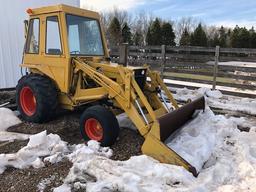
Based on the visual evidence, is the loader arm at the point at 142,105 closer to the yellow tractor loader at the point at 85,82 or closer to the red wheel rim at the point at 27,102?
the yellow tractor loader at the point at 85,82

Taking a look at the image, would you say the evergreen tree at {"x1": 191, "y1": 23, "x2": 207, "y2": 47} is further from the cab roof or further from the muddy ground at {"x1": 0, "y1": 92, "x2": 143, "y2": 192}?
the muddy ground at {"x1": 0, "y1": 92, "x2": 143, "y2": 192}

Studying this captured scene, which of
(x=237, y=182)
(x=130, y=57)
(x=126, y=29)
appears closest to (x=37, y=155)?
(x=237, y=182)

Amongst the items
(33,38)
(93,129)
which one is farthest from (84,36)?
(93,129)

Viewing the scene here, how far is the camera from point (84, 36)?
6520 millimetres

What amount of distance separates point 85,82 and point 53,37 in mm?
1059

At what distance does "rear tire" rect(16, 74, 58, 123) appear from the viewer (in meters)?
6.10

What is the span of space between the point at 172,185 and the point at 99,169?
A: 3.02ft

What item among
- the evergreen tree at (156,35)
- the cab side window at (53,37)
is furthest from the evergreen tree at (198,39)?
the cab side window at (53,37)

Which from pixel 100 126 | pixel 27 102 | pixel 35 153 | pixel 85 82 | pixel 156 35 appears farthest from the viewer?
pixel 156 35

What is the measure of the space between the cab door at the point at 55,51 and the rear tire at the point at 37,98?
219 millimetres

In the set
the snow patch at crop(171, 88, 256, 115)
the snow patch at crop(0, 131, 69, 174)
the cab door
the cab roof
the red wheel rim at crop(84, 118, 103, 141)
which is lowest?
the snow patch at crop(171, 88, 256, 115)

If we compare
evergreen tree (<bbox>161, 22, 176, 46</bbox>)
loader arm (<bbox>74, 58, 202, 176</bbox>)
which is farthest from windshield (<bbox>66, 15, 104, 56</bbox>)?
evergreen tree (<bbox>161, 22, 176, 46</bbox>)

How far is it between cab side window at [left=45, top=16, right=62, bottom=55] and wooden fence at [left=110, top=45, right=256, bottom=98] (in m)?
3.86

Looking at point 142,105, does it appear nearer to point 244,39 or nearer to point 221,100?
point 221,100
